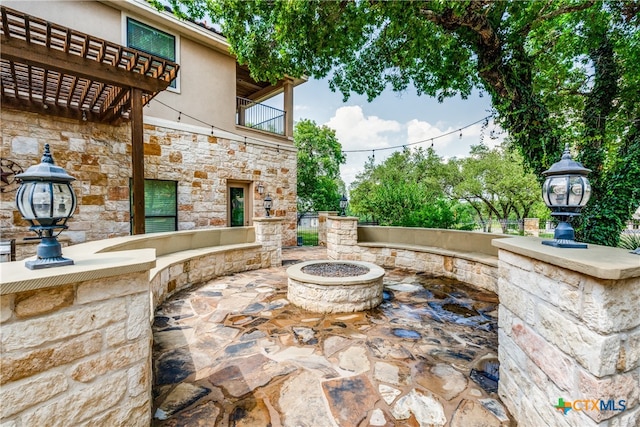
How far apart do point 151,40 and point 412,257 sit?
24.5ft

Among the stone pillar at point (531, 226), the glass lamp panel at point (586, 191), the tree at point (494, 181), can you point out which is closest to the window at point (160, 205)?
the glass lamp panel at point (586, 191)

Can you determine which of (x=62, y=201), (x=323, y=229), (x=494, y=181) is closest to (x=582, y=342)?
(x=62, y=201)

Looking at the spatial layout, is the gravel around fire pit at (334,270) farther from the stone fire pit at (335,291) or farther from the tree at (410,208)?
the tree at (410,208)

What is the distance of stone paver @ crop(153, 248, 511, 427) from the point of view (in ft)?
5.71

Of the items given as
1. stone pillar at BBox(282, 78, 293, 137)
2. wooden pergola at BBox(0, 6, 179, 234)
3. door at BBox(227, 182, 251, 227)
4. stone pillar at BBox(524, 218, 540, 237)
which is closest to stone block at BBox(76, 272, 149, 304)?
wooden pergola at BBox(0, 6, 179, 234)

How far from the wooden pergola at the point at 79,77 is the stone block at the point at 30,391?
3655 millimetres

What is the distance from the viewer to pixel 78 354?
4.16 feet

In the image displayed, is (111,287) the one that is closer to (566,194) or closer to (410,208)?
(566,194)

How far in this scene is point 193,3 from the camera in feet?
14.7

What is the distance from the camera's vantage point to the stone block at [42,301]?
3.71ft

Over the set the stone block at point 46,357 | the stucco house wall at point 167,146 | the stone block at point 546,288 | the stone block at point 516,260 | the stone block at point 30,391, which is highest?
the stucco house wall at point 167,146

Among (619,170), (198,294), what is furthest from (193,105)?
(619,170)

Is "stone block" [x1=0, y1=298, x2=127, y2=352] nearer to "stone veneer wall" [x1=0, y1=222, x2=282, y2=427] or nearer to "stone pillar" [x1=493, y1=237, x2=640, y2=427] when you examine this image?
"stone veneer wall" [x1=0, y1=222, x2=282, y2=427]

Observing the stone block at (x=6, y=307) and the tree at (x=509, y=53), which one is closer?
the stone block at (x=6, y=307)
